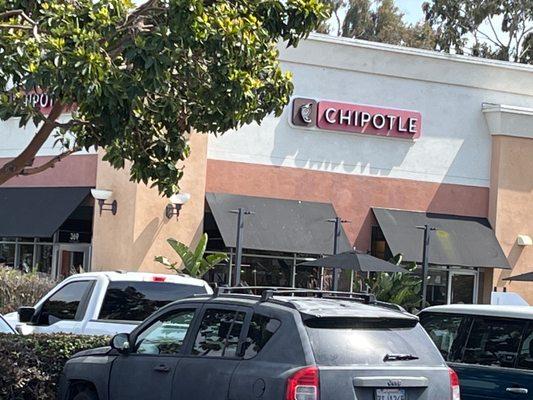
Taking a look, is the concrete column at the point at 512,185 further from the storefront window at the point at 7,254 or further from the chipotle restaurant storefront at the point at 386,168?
the storefront window at the point at 7,254

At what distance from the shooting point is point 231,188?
25.6 meters

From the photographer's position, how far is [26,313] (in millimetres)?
13812

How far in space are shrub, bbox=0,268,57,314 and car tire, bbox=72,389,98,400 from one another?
37.8ft

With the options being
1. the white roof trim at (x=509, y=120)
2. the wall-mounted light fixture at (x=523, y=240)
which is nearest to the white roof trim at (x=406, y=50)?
the white roof trim at (x=509, y=120)

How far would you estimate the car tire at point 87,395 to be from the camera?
10258 mm

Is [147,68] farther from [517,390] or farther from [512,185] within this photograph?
[512,185]

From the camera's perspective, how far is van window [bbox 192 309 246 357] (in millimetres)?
8906

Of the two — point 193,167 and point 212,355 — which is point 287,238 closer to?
point 193,167

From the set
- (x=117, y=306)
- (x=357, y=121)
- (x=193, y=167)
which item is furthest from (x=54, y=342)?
(x=357, y=121)

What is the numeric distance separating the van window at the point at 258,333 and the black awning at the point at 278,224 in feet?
50.7

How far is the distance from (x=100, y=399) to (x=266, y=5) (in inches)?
203

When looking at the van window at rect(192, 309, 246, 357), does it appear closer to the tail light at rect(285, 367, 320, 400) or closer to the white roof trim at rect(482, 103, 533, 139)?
the tail light at rect(285, 367, 320, 400)

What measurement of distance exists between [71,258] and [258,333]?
18.9 m

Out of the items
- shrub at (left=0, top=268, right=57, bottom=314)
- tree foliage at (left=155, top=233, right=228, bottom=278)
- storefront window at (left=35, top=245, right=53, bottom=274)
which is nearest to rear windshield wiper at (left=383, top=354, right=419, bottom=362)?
shrub at (left=0, top=268, right=57, bottom=314)
